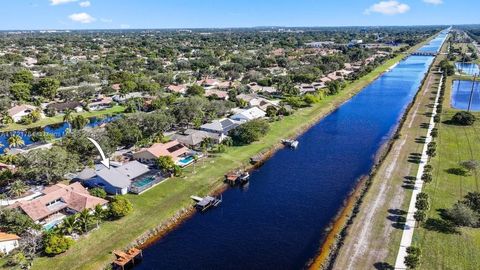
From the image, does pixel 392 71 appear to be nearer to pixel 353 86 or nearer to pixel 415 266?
pixel 353 86

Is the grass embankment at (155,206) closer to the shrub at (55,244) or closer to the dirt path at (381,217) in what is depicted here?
the shrub at (55,244)

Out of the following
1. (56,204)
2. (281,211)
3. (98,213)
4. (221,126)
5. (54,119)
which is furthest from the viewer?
(54,119)

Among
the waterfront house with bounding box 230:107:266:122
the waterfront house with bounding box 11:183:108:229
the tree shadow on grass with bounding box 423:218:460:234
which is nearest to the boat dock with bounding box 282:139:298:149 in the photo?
the waterfront house with bounding box 230:107:266:122

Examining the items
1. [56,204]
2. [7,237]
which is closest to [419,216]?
[56,204]

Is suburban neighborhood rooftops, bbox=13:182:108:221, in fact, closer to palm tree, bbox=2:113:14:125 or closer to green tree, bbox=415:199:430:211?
green tree, bbox=415:199:430:211

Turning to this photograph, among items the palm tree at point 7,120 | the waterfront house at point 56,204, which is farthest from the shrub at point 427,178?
the palm tree at point 7,120

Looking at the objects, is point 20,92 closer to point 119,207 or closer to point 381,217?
point 119,207
